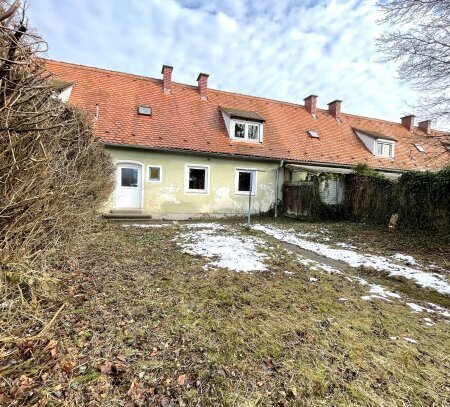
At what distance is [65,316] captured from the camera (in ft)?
9.73

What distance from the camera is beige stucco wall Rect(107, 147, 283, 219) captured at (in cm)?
1234

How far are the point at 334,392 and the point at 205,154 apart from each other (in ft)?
37.6

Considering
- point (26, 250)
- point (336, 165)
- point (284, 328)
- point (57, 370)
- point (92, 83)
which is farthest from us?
point (336, 165)

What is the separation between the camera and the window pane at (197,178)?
43.2 feet

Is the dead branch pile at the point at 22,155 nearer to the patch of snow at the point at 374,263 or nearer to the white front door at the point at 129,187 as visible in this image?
the patch of snow at the point at 374,263

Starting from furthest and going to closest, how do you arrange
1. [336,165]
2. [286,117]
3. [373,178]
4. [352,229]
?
[286,117] → [336,165] → [373,178] → [352,229]

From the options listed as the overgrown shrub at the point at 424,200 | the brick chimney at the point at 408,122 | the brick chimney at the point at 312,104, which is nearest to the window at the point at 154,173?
the overgrown shrub at the point at 424,200

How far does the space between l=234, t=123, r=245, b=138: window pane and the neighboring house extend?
0.17 feet

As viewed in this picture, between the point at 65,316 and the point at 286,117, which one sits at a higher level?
the point at 286,117

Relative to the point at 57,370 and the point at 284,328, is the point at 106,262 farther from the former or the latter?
the point at 284,328

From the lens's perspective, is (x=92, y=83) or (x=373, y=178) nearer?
(x=373, y=178)

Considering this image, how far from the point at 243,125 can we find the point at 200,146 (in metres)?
2.92

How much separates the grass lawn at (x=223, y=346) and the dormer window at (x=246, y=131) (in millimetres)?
10757

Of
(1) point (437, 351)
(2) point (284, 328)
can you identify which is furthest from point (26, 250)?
(1) point (437, 351)
